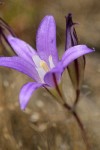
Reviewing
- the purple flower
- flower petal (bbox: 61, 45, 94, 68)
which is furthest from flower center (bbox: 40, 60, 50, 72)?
flower petal (bbox: 61, 45, 94, 68)

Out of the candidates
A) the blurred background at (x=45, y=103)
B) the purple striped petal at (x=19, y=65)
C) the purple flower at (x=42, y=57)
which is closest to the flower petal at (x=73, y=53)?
the purple flower at (x=42, y=57)

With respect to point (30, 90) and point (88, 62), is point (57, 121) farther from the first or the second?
point (30, 90)

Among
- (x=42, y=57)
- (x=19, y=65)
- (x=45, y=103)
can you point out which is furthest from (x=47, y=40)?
(x=45, y=103)

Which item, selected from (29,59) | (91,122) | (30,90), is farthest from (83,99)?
(30,90)

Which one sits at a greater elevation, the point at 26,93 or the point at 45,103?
the point at 26,93

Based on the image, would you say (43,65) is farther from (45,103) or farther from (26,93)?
(45,103)

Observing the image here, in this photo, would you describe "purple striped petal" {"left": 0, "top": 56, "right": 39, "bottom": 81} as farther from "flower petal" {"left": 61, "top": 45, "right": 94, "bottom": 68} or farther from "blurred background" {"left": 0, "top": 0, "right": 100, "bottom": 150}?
"blurred background" {"left": 0, "top": 0, "right": 100, "bottom": 150}
